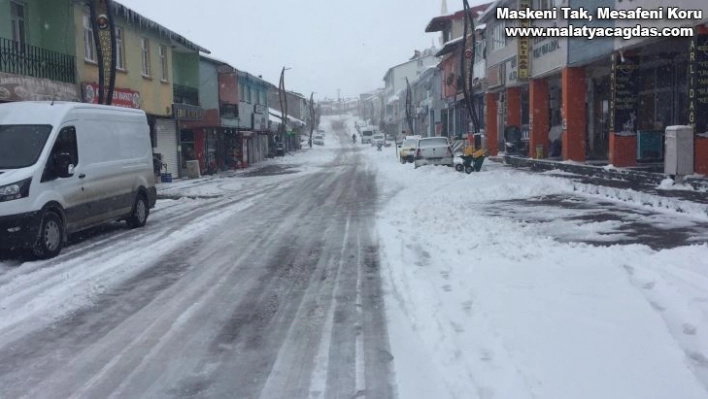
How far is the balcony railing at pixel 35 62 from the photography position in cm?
1714

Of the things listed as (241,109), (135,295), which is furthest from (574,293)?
(241,109)

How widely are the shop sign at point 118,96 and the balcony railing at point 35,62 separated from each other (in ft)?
1.88

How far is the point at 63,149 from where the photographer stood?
1066cm

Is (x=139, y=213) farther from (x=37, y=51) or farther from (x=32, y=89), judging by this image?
(x=37, y=51)

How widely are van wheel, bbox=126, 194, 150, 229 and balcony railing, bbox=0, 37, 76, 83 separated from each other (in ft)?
20.9

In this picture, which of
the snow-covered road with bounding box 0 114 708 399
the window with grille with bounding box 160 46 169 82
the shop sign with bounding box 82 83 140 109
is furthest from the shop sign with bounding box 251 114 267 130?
the snow-covered road with bounding box 0 114 708 399

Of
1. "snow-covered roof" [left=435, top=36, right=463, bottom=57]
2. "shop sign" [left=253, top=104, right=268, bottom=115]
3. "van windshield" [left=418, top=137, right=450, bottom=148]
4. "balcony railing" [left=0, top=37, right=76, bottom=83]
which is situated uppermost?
"snow-covered roof" [left=435, top=36, right=463, bottom=57]

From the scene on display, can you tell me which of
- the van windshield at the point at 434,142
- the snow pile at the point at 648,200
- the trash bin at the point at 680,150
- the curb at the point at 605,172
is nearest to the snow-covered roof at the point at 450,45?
the curb at the point at 605,172

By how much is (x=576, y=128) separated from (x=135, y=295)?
21.2 meters

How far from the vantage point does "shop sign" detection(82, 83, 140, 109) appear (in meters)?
21.1

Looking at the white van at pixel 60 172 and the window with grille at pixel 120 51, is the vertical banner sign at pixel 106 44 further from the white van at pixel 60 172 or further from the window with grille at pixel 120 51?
the white van at pixel 60 172

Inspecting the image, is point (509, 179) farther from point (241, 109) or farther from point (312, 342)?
point (241, 109)

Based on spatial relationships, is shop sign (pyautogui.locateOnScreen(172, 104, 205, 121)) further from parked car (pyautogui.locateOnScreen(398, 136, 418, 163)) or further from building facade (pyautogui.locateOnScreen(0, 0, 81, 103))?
parked car (pyautogui.locateOnScreen(398, 136, 418, 163))

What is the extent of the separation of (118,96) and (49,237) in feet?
48.4
